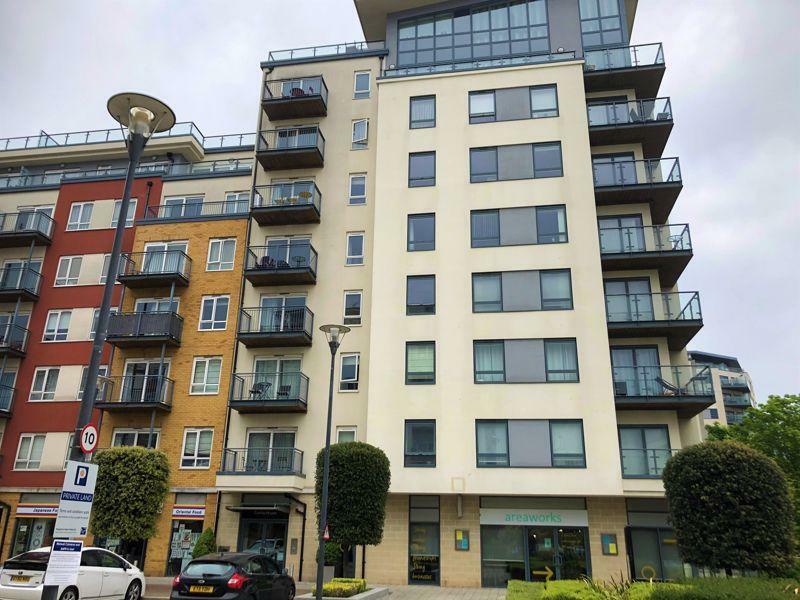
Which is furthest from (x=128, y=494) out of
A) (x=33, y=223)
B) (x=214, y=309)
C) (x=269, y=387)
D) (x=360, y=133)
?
(x=360, y=133)

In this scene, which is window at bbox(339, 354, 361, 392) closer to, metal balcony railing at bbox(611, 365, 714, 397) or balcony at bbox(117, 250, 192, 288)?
balcony at bbox(117, 250, 192, 288)

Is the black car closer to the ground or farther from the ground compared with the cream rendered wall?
closer to the ground

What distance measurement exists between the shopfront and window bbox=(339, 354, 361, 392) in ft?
23.0

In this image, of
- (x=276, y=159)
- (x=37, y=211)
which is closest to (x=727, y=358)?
(x=276, y=159)

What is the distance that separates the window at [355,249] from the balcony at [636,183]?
33.7ft

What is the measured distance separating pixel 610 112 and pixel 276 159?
15155mm

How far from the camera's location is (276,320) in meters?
28.0

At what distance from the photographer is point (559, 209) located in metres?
26.6

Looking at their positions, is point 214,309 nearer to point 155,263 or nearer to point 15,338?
point 155,263

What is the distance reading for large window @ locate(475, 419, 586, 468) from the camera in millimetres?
23562

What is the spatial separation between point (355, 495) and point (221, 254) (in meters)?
15.5

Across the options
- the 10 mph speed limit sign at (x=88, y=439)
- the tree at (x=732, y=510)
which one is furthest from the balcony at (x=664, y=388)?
the 10 mph speed limit sign at (x=88, y=439)

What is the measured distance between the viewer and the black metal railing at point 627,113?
2731 cm

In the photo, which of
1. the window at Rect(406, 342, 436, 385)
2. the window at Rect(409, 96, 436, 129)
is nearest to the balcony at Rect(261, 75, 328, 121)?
the window at Rect(409, 96, 436, 129)
